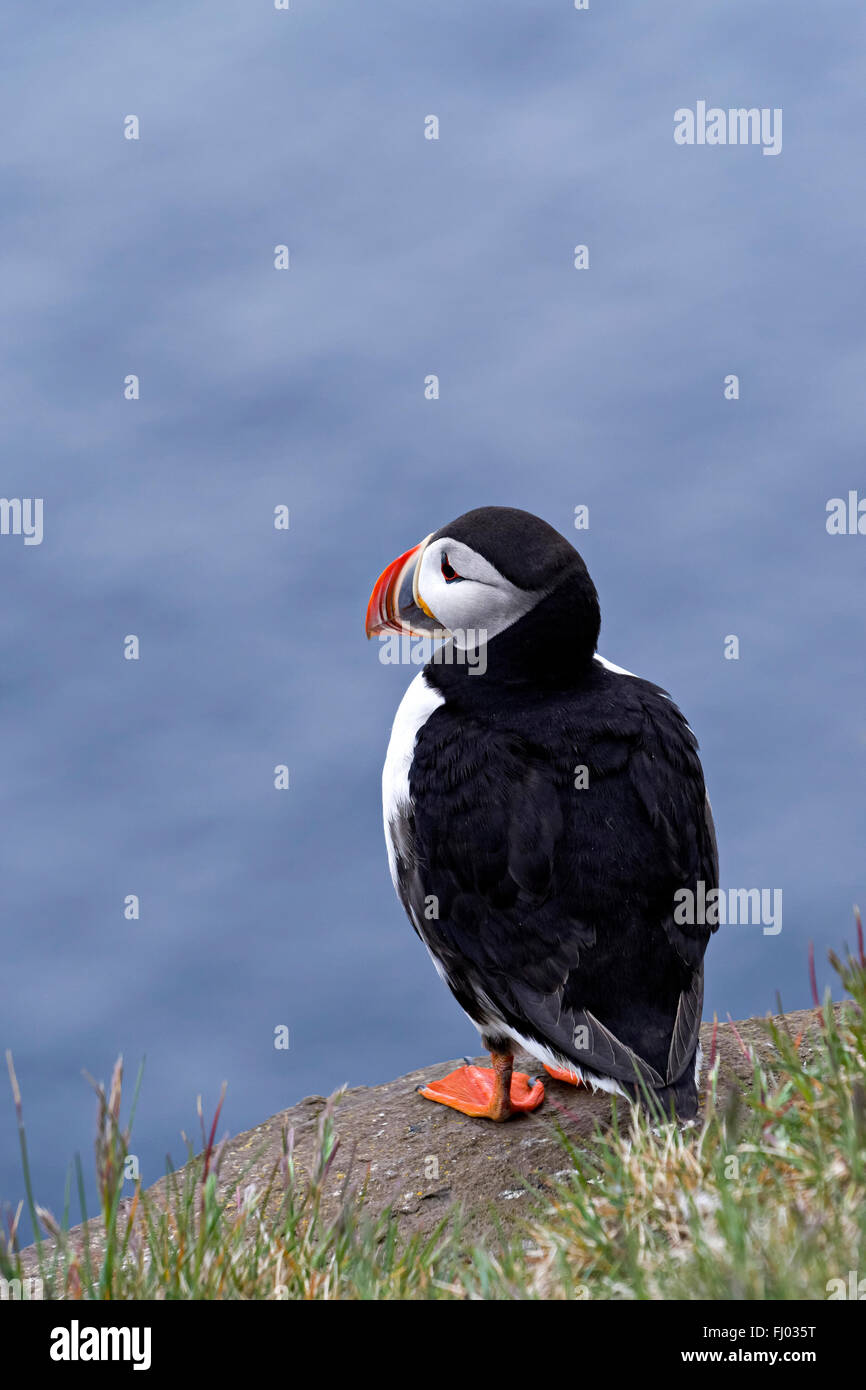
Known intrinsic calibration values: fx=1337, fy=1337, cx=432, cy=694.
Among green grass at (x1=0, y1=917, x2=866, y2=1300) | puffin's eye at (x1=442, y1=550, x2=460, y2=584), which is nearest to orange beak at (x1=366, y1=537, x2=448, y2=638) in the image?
puffin's eye at (x1=442, y1=550, x2=460, y2=584)

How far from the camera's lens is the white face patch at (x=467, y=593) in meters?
5.27

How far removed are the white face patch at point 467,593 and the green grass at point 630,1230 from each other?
2.00 m

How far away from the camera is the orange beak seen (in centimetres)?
566

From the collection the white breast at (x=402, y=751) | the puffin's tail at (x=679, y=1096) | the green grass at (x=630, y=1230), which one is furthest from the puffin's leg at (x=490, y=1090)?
the green grass at (x=630, y=1230)

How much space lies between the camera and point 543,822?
16.0 feet

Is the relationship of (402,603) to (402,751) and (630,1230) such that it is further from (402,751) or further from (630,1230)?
(630,1230)

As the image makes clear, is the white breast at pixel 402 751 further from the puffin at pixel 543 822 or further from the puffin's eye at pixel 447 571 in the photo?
the puffin's eye at pixel 447 571

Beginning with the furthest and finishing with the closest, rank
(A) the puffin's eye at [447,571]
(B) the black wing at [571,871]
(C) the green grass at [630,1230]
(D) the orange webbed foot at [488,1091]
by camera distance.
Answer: (D) the orange webbed foot at [488,1091], (A) the puffin's eye at [447,571], (B) the black wing at [571,871], (C) the green grass at [630,1230]

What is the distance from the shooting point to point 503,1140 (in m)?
5.46

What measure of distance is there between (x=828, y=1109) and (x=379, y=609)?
9.81 feet

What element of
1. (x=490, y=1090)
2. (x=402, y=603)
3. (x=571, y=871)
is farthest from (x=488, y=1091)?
(x=402, y=603)

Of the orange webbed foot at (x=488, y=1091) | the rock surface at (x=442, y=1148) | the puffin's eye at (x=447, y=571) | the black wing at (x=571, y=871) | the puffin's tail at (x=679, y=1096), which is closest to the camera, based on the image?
the puffin's tail at (x=679, y=1096)
